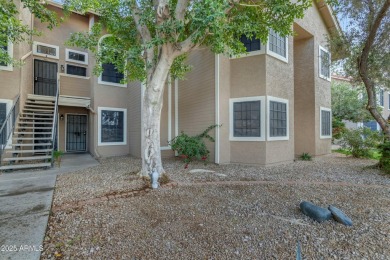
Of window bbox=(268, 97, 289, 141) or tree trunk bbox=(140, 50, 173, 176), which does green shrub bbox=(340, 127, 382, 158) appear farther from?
→ tree trunk bbox=(140, 50, 173, 176)

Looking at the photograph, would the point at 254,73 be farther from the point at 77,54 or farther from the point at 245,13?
the point at 77,54

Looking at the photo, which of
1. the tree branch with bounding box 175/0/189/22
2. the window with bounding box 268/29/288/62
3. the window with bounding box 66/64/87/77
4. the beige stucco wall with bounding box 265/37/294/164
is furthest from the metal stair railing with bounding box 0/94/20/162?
the window with bounding box 268/29/288/62

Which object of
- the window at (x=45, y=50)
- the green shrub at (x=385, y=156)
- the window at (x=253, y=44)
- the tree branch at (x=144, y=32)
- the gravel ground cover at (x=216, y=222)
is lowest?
the gravel ground cover at (x=216, y=222)

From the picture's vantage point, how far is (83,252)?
243 centimetres

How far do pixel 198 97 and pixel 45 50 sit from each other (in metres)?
8.36

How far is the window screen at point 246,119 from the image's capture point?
7652 mm

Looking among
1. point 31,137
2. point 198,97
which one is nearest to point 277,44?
point 198,97

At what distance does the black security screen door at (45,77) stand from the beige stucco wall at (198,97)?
22.4 feet

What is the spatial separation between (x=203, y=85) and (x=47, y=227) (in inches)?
270

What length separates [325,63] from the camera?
10.3m

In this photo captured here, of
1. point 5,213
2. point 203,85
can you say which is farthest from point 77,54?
point 5,213

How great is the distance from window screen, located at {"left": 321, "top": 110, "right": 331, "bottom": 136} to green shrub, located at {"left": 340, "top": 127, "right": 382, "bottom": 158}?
988 mm

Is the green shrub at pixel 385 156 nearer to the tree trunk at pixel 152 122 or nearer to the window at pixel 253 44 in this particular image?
the window at pixel 253 44

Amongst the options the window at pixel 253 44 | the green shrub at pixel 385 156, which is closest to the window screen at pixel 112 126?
the window at pixel 253 44
